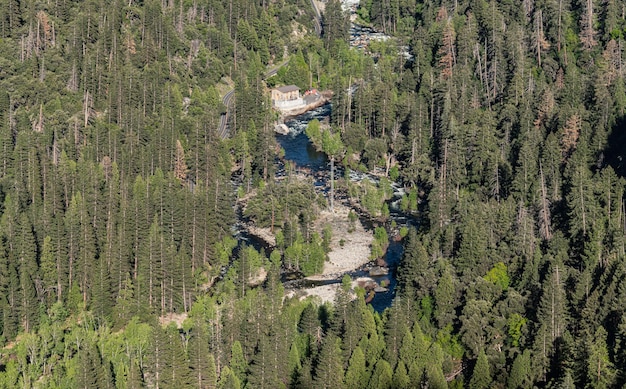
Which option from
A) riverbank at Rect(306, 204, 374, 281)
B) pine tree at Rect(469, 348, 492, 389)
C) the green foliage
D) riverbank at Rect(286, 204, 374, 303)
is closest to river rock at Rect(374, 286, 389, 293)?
riverbank at Rect(286, 204, 374, 303)

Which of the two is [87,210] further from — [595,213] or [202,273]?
[595,213]

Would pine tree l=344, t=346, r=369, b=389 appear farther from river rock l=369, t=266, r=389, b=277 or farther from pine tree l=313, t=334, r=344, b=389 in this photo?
river rock l=369, t=266, r=389, b=277

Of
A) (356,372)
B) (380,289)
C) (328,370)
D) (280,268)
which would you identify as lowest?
(380,289)

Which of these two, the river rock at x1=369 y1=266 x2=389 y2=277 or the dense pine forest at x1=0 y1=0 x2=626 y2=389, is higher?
the dense pine forest at x1=0 y1=0 x2=626 y2=389

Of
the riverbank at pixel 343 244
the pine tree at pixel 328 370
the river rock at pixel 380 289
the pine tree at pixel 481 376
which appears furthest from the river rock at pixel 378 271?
the pine tree at pixel 328 370

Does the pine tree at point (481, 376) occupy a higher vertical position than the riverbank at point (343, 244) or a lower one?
lower

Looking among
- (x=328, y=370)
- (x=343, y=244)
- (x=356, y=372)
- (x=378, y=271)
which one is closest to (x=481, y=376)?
Result: (x=356, y=372)

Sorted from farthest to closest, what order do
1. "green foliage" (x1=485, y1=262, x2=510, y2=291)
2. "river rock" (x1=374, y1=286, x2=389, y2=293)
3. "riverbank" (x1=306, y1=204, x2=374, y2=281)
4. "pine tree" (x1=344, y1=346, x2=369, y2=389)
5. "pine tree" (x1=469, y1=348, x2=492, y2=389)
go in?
"riverbank" (x1=306, y1=204, x2=374, y2=281) → "river rock" (x1=374, y1=286, x2=389, y2=293) → "green foliage" (x1=485, y1=262, x2=510, y2=291) → "pine tree" (x1=469, y1=348, x2=492, y2=389) → "pine tree" (x1=344, y1=346, x2=369, y2=389)

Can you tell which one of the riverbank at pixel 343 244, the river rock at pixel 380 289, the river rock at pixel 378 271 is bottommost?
the river rock at pixel 380 289

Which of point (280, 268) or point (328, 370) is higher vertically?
point (328, 370)

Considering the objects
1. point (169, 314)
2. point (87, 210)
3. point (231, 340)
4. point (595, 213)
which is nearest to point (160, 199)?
point (87, 210)

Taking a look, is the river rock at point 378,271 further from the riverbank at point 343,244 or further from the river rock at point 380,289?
the river rock at point 380,289

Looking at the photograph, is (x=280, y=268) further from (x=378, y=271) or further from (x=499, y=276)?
(x=499, y=276)
